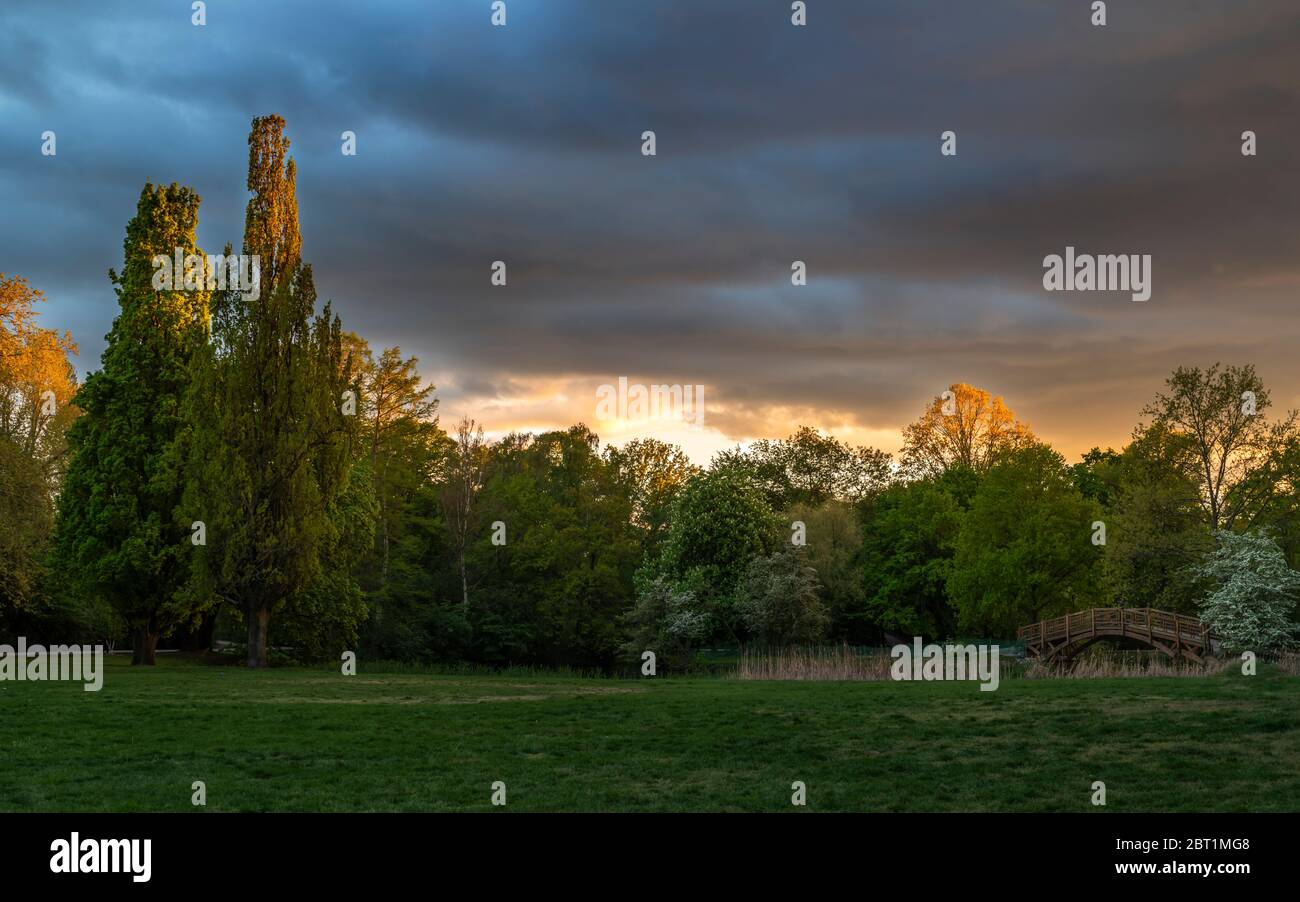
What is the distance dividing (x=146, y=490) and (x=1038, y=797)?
96.2 feet

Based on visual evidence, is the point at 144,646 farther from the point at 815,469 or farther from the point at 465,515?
the point at 815,469

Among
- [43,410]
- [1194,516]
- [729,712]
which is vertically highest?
[43,410]

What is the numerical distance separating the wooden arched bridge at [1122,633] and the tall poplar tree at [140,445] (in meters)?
30.7

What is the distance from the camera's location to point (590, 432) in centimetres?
7125

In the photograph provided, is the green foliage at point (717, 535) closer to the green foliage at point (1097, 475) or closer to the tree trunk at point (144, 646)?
the green foliage at point (1097, 475)

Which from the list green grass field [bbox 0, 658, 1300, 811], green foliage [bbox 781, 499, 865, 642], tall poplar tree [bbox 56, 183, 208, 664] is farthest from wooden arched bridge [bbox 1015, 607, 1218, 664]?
tall poplar tree [bbox 56, 183, 208, 664]

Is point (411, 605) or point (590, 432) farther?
point (590, 432)

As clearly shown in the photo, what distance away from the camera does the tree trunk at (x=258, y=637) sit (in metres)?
34.2

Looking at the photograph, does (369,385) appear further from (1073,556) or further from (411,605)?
(1073,556)

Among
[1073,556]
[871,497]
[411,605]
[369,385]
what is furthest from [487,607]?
[871,497]

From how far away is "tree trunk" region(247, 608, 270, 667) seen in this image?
34.2 m

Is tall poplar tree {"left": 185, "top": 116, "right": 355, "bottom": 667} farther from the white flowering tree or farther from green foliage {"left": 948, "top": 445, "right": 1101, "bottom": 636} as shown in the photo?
green foliage {"left": 948, "top": 445, "right": 1101, "bottom": 636}

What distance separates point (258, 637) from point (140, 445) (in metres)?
7.18

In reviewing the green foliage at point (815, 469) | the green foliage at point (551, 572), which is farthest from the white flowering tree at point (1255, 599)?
the green foliage at point (815, 469)
